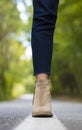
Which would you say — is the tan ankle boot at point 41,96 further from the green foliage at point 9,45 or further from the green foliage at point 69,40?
the green foliage at point 9,45

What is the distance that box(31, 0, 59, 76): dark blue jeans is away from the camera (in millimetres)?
2939

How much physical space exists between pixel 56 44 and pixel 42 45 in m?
18.1

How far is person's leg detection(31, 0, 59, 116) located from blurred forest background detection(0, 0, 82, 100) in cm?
1290

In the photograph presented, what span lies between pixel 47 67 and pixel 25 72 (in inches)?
1072

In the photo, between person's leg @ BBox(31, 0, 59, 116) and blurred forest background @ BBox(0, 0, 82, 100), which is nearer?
person's leg @ BBox(31, 0, 59, 116)

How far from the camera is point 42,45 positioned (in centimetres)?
296

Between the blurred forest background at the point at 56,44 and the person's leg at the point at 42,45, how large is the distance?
12.9 m

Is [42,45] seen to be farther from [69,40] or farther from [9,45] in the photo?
[9,45]

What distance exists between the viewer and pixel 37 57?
116 inches

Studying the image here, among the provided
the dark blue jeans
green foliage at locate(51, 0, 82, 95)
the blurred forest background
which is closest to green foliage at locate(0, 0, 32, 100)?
the blurred forest background

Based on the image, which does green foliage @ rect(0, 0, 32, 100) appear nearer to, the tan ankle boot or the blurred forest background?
the blurred forest background

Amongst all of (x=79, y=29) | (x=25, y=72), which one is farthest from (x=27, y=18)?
(x=25, y=72)

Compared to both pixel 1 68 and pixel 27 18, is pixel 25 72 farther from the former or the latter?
pixel 27 18

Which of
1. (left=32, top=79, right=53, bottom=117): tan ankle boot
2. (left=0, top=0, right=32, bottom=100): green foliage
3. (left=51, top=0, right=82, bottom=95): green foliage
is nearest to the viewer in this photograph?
(left=32, top=79, right=53, bottom=117): tan ankle boot
